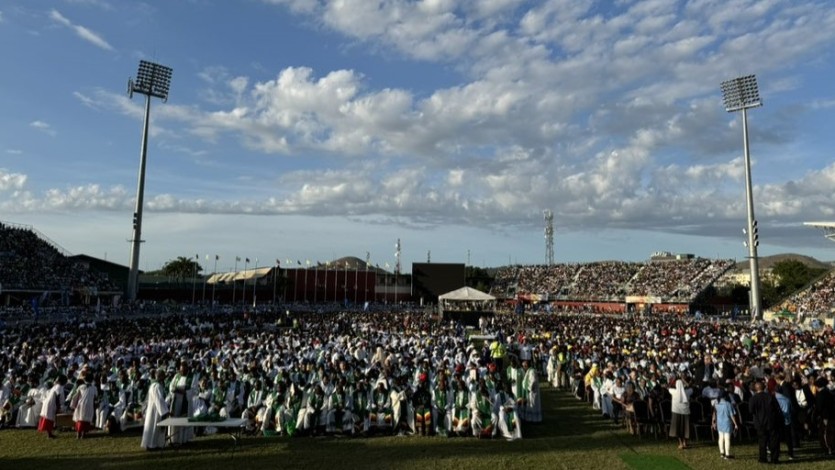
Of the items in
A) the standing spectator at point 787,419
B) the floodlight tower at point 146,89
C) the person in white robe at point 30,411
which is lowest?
the person in white robe at point 30,411

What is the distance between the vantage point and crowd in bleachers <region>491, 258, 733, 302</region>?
5725 cm

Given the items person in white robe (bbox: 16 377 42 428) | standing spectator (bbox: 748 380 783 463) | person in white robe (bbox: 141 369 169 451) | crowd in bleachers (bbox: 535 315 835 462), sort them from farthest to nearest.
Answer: person in white robe (bbox: 16 377 42 428) < person in white robe (bbox: 141 369 169 451) < crowd in bleachers (bbox: 535 315 835 462) < standing spectator (bbox: 748 380 783 463)

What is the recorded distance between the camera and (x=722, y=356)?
17.9 meters

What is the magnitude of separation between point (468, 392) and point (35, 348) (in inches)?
583

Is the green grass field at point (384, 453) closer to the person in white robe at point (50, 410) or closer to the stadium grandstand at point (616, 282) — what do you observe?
the person in white robe at point (50, 410)

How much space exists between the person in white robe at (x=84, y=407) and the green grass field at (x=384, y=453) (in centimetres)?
26

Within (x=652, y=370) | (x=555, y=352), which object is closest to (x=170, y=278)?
(x=555, y=352)

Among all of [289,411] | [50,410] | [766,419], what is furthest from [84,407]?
[766,419]

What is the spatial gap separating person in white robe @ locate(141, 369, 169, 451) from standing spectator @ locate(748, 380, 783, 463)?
34.9ft

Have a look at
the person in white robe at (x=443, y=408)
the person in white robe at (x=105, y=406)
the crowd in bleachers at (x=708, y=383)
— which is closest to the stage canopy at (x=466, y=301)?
the crowd in bleachers at (x=708, y=383)

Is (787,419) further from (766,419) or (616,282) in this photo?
(616,282)

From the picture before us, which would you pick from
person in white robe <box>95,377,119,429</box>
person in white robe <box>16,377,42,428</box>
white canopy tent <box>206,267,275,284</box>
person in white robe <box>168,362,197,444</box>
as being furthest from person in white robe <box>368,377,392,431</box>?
white canopy tent <box>206,267,275,284</box>

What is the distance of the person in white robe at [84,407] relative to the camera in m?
11.2

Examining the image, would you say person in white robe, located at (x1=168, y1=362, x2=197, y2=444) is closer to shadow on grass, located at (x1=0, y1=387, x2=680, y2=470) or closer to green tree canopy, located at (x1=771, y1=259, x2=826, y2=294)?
shadow on grass, located at (x1=0, y1=387, x2=680, y2=470)
